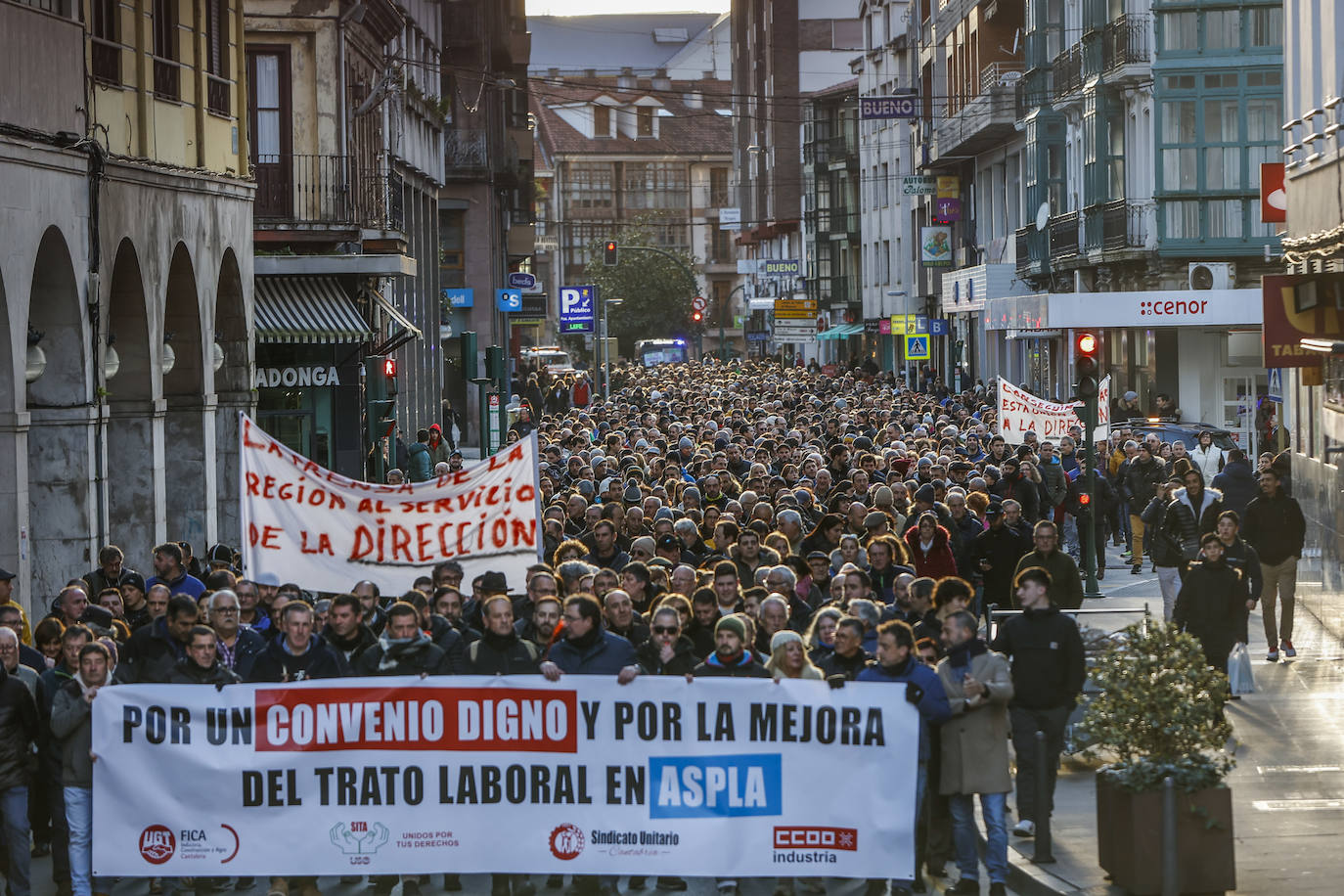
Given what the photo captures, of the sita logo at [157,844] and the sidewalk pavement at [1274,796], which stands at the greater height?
the sita logo at [157,844]

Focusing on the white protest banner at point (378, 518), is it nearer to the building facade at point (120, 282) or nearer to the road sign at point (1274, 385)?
the building facade at point (120, 282)

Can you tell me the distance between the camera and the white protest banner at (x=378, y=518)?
46.2 ft

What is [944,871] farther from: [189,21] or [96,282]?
[189,21]

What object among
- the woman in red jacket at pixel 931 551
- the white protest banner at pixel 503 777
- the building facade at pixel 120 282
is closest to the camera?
the white protest banner at pixel 503 777

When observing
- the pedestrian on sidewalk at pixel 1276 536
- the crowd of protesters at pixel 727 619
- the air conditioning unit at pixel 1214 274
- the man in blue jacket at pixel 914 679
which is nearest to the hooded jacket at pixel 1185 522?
the crowd of protesters at pixel 727 619

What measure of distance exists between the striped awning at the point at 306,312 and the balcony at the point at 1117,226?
1592 cm

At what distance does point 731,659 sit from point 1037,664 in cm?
203

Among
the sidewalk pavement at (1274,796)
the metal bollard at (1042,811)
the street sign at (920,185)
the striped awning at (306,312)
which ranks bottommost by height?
the sidewalk pavement at (1274,796)

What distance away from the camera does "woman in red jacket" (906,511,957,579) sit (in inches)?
695

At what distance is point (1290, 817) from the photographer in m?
12.7

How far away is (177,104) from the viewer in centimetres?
2386

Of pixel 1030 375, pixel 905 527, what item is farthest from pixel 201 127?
pixel 1030 375

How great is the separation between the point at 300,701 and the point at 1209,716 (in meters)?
4.70

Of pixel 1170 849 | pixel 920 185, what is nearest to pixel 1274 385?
pixel 1170 849
